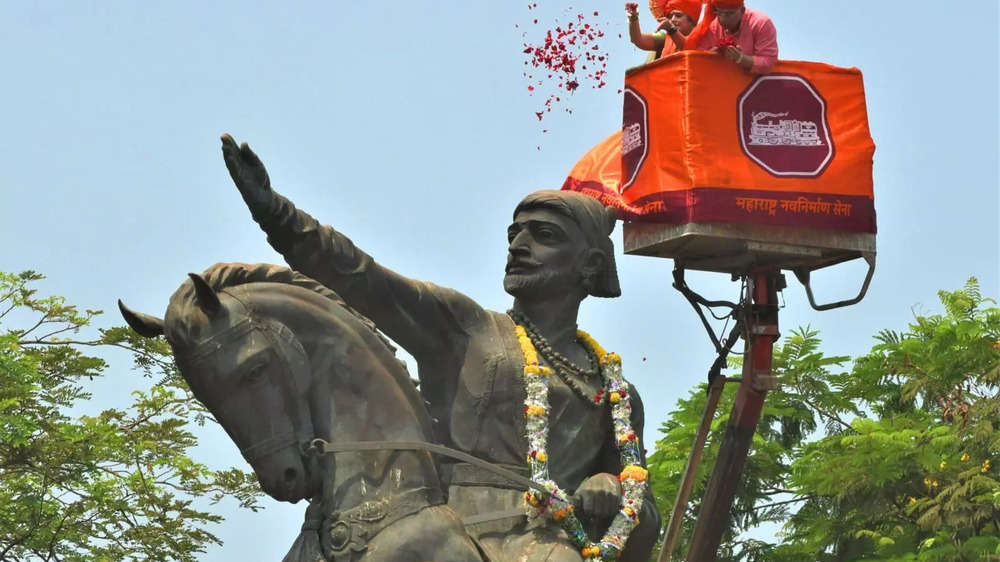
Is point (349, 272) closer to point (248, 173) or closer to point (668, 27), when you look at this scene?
point (248, 173)

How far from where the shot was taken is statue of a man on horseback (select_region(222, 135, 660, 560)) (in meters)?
8.87

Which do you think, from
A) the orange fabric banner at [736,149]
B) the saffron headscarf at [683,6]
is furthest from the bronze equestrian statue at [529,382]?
the saffron headscarf at [683,6]

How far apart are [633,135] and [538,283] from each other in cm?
254

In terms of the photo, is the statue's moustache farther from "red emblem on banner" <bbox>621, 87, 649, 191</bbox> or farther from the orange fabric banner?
"red emblem on banner" <bbox>621, 87, 649, 191</bbox>

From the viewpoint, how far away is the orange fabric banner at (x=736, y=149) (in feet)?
38.0

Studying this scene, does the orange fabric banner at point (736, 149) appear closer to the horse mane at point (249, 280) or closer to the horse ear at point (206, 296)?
the horse mane at point (249, 280)

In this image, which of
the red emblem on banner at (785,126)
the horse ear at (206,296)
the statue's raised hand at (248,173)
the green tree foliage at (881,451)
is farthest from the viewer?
the green tree foliage at (881,451)

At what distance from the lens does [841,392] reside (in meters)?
20.7

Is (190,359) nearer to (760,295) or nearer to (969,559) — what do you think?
(760,295)

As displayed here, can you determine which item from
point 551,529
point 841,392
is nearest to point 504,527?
point 551,529

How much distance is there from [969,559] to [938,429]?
148 centimetres

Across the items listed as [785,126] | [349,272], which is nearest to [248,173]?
[349,272]

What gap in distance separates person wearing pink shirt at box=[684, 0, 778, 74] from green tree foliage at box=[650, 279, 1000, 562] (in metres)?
7.01

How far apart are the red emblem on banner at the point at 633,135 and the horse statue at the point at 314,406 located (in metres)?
3.78
